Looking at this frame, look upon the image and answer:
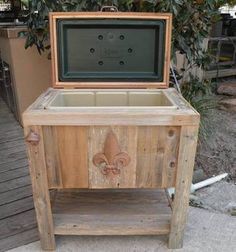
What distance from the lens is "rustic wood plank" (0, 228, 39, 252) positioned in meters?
1.53

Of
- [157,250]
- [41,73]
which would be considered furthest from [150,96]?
[41,73]

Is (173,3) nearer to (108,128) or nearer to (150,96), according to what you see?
(150,96)

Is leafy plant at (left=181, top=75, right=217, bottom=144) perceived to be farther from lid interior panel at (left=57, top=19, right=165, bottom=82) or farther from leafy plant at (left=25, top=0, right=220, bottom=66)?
lid interior panel at (left=57, top=19, right=165, bottom=82)

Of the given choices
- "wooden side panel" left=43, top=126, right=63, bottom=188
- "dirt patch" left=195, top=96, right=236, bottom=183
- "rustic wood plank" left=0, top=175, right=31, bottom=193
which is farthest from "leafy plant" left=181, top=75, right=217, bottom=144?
"wooden side panel" left=43, top=126, right=63, bottom=188

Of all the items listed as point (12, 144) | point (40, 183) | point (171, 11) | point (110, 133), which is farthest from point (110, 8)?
point (12, 144)

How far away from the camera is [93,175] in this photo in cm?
130

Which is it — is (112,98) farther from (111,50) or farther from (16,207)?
(16,207)

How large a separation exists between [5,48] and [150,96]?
1621mm

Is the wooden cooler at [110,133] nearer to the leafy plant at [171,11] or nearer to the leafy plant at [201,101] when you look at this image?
the leafy plant at [171,11]

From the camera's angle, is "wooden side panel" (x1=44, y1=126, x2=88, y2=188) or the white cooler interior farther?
the white cooler interior

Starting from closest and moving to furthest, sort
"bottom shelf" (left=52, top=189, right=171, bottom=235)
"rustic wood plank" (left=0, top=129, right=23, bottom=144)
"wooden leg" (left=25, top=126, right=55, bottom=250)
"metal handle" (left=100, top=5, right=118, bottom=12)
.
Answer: "wooden leg" (left=25, top=126, right=55, bottom=250)
"bottom shelf" (left=52, top=189, right=171, bottom=235)
"metal handle" (left=100, top=5, right=118, bottom=12)
"rustic wood plank" (left=0, top=129, right=23, bottom=144)

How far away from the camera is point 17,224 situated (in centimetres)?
167

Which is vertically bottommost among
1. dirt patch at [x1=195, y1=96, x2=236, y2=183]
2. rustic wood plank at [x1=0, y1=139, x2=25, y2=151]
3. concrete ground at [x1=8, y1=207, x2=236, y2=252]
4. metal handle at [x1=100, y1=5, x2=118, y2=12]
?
dirt patch at [x1=195, y1=96, x2=236, y2=183]

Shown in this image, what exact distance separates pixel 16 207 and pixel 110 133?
36.0 inches
